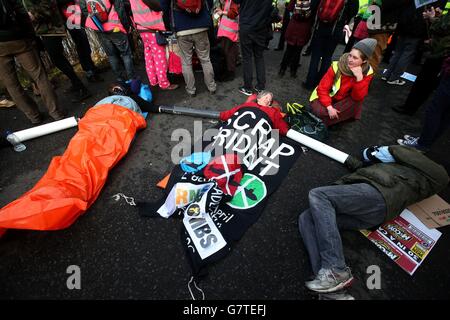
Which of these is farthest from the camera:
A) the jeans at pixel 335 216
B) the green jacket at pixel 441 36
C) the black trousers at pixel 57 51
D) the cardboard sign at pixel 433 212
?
the black trousers at pixel 57 51

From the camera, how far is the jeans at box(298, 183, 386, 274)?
1789 millimetres

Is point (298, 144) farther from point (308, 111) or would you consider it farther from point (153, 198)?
point (153, 198)

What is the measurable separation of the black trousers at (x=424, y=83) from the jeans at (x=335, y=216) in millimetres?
2542

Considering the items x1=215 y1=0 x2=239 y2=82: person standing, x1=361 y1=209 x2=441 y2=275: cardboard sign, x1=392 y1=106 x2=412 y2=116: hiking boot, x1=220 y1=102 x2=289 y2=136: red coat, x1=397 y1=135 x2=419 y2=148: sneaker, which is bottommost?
x1=361 y1=209 x2=441 y2=275: cardboard sign

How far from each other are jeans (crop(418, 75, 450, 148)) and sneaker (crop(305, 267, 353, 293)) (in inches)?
89.8

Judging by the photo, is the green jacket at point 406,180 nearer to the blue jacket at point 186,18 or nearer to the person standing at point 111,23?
the blue jacket at point 186,18

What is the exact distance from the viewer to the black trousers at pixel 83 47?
4.01 m

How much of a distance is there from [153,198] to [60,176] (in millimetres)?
896

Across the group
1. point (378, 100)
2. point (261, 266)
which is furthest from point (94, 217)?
point (378, 100)

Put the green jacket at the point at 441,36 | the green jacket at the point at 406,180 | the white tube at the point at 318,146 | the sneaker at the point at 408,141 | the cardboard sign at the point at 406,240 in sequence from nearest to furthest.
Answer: the green jacket at the point at 406,180
the cardboard sign at the point at 406,240
the green jacket at the point at 441,36
the white tube at the point at 318,146
the sneaker at the point at 408,141

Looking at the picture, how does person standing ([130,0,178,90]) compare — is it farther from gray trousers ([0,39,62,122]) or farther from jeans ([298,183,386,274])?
jeans ([298,183,386,274])

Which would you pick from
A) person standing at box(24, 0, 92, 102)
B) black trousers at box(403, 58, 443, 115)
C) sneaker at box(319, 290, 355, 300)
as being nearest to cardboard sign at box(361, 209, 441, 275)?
sneaker at box(319, 290, 355, 300)

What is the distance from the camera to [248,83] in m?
4.20

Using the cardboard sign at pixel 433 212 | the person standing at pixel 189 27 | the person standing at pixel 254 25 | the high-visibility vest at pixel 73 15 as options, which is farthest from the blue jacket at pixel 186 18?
the cardboard sign at pixel 433 212
